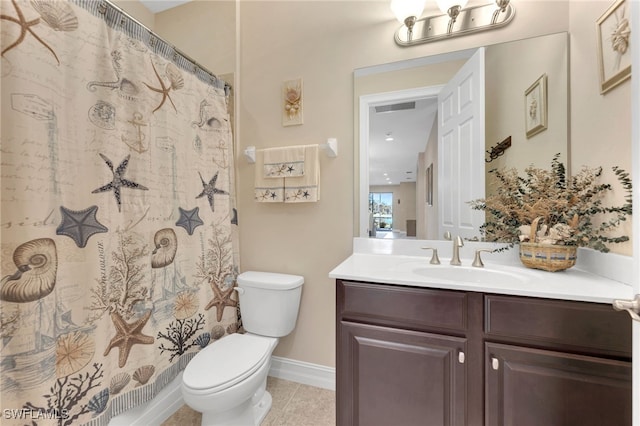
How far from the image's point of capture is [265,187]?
1740mm

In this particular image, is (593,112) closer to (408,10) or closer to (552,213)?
(552,213)

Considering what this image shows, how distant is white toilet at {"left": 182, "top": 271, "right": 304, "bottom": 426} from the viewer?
3.65 ft

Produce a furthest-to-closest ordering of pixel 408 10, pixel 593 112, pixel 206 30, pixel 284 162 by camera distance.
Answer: pixel 206 30
pixel 284 162
pixel 408 10
pixel 593 112

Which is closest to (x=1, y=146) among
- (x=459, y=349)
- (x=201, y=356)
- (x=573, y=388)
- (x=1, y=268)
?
(x=1, y=268)

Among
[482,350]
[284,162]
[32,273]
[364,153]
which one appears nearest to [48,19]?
[32,273]

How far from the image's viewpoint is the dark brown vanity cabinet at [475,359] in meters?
0.81

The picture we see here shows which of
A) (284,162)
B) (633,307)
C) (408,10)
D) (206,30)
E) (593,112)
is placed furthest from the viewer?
(206,30)

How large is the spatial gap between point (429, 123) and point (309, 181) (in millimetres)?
790

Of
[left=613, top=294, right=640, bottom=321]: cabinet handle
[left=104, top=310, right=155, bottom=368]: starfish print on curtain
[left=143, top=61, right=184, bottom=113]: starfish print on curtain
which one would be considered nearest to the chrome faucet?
[left=613, top=294, right=640, bottom=321]: cabinet handle

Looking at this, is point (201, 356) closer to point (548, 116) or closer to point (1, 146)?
point (1, 146)

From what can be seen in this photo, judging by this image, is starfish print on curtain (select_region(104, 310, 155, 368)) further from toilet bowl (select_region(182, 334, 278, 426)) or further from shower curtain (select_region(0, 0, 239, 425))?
toilet bowl (select_region(182, 334, 278, 426))

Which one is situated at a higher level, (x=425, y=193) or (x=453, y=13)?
(x=453, y=13)

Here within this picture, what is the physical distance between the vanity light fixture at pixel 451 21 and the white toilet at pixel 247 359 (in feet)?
5.30

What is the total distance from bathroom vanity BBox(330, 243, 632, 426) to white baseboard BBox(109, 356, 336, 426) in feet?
2.20
